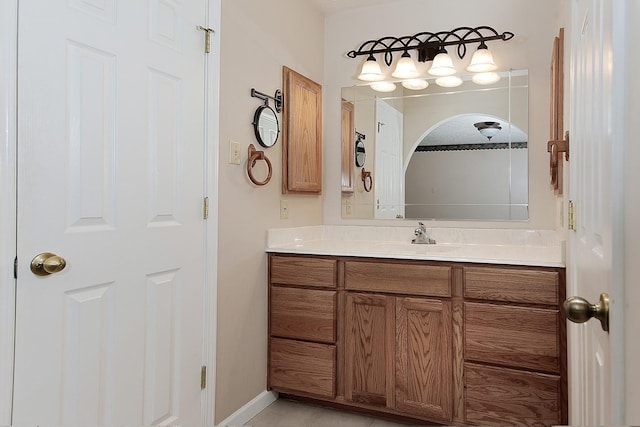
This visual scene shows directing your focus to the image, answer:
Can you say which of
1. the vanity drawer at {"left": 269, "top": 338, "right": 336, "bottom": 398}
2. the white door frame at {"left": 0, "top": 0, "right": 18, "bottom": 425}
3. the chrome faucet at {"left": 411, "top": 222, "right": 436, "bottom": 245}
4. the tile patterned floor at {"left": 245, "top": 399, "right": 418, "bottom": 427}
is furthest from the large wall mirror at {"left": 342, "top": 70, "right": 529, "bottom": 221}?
the white door frame at {"left": 0, "top": 0, "right": 18, "bottom": 425}

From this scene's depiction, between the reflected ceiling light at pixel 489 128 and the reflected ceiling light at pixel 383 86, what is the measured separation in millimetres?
597

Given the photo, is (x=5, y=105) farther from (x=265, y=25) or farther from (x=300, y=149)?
(x=300, y=149)

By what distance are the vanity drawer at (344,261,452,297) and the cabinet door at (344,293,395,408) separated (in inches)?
2.4

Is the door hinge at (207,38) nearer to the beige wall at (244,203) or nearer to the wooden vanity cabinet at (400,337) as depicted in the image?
the beige wall at (244,203)

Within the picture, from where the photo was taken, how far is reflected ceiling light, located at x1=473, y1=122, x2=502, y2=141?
275 cm

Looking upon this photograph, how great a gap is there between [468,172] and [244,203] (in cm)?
137

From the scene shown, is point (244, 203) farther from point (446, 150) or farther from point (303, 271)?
point (446, 150)

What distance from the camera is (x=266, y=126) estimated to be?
249cm

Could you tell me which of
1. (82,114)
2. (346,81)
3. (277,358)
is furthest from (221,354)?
(346,81)

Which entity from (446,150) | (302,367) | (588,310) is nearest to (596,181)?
(588,310)

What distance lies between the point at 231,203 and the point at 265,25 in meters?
1.01

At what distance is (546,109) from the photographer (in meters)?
2.64

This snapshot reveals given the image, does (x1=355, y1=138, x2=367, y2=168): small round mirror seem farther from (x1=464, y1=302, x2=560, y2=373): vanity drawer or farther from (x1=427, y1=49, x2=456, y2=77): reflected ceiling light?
(x1=464, y1=302, x2=560, y2=373): vanity drawer

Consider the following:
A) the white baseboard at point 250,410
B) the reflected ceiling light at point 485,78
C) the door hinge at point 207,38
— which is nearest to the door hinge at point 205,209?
the door hinge at point 207,38
